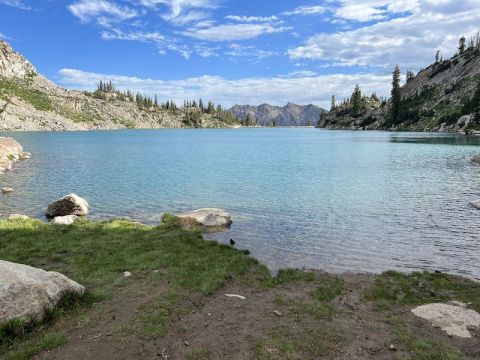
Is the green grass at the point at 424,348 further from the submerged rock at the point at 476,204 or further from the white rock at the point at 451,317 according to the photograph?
the submerged rock at the point at 476,204

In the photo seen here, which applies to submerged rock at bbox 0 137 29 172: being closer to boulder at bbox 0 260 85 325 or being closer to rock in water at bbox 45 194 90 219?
rock in water at bbox 45 194 90 219

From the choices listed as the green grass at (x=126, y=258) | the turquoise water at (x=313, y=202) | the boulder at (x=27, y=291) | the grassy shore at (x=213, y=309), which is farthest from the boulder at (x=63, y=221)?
the boulder at (x=27, y=291)

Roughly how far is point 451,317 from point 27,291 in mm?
14607

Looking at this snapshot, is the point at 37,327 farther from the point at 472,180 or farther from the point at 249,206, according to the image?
the point at 472,180

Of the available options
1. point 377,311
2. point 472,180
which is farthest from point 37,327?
point 472,180

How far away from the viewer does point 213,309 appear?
13836 mm

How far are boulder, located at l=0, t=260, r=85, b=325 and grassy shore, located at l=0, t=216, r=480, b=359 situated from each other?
332 mm

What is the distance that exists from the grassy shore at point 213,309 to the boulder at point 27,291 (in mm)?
332

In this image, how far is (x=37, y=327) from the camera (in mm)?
11781

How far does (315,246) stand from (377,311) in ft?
30.3

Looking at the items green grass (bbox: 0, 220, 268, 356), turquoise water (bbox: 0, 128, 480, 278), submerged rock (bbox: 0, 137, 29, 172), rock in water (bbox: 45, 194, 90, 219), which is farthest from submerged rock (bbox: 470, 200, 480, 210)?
submerged rock (bbox: 0, 137, 29, 172)

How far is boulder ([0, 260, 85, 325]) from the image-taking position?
1144 cm

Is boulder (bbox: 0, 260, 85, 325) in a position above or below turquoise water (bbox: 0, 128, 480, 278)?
above

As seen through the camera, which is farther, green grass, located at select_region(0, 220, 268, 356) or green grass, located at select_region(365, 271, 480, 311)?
green grass, located at select_region(365, 271, 480, 311)
